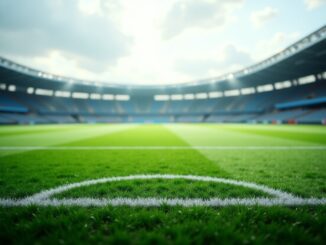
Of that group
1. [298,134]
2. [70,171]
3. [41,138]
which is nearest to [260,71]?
[298,134]

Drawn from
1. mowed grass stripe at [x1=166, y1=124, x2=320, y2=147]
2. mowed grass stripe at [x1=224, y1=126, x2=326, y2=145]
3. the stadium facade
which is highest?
the stadium facade

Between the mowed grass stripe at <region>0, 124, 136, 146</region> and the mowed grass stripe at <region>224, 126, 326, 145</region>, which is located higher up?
the mowed grass stripe at <region>0, 124, 136, 146</region>

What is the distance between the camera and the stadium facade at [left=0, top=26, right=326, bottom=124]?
115 feet

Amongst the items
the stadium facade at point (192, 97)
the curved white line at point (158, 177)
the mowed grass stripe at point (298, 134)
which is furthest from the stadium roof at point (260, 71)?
the curved white line at point (158, 177)

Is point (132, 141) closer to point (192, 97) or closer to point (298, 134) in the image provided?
point (298, 134)

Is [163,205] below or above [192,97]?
below

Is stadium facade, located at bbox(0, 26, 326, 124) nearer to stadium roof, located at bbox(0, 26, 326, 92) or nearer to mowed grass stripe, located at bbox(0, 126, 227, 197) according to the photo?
stadium roof, located at bbox(0, 26, 326, 92)

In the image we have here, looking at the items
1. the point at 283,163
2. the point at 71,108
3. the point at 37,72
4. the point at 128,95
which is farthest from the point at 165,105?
the point at 283,163

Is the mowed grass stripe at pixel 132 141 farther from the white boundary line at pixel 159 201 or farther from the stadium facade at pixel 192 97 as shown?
the stadium facade at pixel 192 97

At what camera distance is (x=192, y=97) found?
70.5 metres

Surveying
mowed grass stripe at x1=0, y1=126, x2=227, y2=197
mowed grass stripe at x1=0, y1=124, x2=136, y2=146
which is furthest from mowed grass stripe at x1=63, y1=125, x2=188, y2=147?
mowed grass stripe at x1=0, y1=126, x2=227, y2=197

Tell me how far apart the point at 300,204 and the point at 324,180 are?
1536 millimetres

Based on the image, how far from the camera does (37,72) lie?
43906mm

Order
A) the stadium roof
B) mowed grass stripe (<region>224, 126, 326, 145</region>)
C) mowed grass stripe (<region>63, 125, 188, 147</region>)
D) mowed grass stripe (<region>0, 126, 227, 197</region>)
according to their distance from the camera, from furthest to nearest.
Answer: the stadium roof < mowed grass stripe (<region>224, 126, 326, 145</region>) < mowed grass stripe (<region>63, 125, 188, 147</region>) < mowed grass stripe (<region>0, 126, 227, 197</region>)
